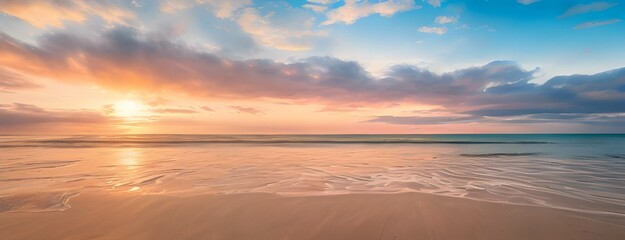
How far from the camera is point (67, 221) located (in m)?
5.89

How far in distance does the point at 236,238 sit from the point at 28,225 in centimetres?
460

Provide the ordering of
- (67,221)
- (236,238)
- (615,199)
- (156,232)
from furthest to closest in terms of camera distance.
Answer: (615,199) → (67,221) → (156,232) → (236,238)

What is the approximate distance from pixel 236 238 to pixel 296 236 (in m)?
1.12

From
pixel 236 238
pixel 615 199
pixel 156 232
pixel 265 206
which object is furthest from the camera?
pixel 615 199

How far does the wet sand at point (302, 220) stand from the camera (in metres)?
5.22

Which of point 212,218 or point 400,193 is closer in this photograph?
point 212,218

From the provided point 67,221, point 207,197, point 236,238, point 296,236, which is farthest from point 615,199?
point 67,221

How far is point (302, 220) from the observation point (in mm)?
5984

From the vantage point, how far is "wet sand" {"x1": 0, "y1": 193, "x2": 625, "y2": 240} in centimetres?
522

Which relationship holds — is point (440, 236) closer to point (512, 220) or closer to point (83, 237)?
point (512, 220)

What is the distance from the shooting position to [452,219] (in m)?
6.04

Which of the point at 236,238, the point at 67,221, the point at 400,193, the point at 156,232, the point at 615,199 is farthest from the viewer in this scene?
the point at 400,193

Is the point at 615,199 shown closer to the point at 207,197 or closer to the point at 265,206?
the point at 265,206

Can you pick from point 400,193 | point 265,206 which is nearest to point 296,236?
point 265,206
